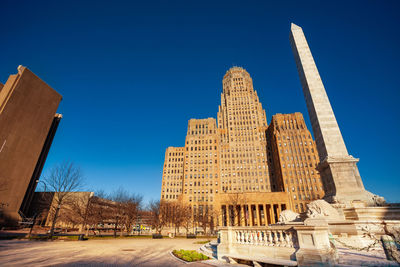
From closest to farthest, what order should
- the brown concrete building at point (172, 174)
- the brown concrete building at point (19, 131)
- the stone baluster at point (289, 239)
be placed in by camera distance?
the stone baluster at point (289, 239) < the brown concrete building at point (19, 131) < the brown concrete building at point (172, 174)

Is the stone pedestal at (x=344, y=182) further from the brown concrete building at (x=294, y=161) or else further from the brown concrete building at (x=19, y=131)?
the brown concrete building at (x=19, y=131)

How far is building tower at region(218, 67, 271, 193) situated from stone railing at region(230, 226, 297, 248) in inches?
3249

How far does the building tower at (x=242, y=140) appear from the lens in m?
91.5

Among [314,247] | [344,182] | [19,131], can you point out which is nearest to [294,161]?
[344,182]

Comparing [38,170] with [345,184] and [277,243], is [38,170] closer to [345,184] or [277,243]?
[277,243]

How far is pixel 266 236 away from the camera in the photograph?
9.77 meters

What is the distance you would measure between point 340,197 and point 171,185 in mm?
91815

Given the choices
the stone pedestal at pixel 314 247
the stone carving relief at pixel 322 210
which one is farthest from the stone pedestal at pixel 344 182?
the stone pedestal at pixel 314 247

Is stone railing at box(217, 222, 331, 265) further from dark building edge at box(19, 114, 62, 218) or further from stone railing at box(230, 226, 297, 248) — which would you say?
dark building edge at box(19, 114, 62, 218)

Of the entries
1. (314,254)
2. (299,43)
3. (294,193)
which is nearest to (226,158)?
(294,193)

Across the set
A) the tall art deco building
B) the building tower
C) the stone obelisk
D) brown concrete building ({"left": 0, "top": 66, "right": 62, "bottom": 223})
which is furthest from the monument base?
the building tower

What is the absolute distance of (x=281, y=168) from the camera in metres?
82.4

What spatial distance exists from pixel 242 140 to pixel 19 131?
288 ft

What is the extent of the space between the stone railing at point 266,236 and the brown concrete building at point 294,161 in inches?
2973
